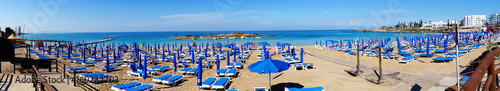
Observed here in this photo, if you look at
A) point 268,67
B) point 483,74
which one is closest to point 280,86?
point 268,67

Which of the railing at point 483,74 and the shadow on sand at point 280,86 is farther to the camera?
the shadow on sand at point 280,86

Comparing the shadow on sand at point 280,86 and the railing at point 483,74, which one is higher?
the railing at point 483,74

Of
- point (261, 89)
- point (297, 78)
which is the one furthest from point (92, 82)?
point (297, 78)

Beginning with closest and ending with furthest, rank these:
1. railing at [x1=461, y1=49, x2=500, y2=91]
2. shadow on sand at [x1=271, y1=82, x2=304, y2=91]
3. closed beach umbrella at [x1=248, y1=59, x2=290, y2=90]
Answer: railing at [x1=461, y1=49, x2=500, y2=91]
closed beach umbrella at [x1=248, y1=59, x2=290, y2=90]
shadow on sand at [x1=271, y1=82, x2=304, y2=91]

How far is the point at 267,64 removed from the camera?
7.48 meters

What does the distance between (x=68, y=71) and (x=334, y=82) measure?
12713mm

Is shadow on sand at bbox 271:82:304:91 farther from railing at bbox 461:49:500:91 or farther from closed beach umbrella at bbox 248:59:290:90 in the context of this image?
railing at bbox 461:49:500:91

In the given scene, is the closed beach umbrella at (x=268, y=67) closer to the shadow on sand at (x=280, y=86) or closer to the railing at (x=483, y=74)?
the shadow on sand at (x=280, y=86)

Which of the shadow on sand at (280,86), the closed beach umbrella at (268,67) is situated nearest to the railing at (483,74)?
the closed beach umbrella at (268,67)

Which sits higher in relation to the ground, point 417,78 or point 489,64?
point 489,64

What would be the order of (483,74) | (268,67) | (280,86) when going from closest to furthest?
(483,74), (268,67), (280,86)

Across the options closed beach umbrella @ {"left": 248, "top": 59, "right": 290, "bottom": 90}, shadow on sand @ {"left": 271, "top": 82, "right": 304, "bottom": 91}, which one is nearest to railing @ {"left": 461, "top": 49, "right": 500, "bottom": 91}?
closed beach umbrella @ {"left": 248, "top": 59, "right": 290, "bottom": 90}

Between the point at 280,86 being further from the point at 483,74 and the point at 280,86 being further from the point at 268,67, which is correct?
the point at 483,74

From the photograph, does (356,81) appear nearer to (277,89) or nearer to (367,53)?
(277,89)
